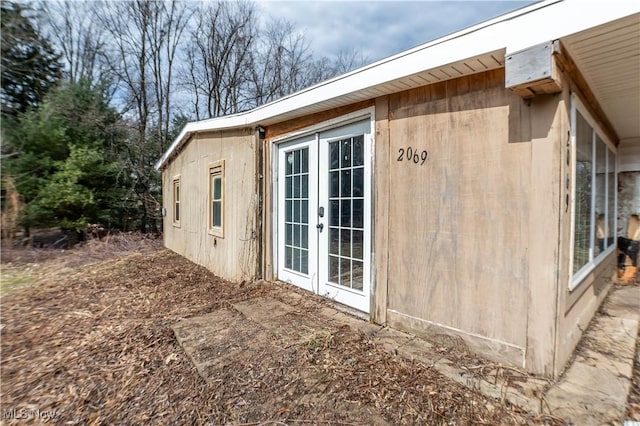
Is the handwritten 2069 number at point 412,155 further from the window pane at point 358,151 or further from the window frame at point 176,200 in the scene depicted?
the window frame at point 176,200

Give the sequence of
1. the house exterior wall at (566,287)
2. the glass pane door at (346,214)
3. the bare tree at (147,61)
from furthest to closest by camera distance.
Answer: the bare tree at (147,61)
the glass pane door at (346,214)
the house exterior wall at (566,287)

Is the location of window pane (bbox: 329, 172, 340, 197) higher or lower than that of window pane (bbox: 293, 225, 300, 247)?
higher

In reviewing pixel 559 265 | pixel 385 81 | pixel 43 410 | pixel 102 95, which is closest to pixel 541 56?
pixel 385 81

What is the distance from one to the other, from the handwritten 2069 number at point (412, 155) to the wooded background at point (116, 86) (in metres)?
9.38

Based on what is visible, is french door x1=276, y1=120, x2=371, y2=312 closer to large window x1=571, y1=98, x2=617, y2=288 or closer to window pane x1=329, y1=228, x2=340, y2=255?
window pane x1=329, y1=228, x2=340, y2=255

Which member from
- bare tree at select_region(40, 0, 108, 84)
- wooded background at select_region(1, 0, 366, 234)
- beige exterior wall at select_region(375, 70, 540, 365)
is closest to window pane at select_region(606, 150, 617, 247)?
beige exterior wall at select_region(375, 70, 540, 365)

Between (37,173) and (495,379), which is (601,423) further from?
(37,173)

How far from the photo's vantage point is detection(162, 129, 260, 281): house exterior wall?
4613 millimetres

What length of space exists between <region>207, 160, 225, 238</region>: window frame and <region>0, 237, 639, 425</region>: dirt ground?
1.82 metres

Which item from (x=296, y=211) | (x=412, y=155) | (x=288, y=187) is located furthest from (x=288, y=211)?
(x=412, y=155)

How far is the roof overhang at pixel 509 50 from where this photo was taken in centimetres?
172

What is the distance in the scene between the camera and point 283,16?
14.5 m

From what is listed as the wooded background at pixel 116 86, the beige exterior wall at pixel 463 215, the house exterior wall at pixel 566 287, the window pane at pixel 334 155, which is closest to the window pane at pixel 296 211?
the window pane at pixel 334 155

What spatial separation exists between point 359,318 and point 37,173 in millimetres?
10981
